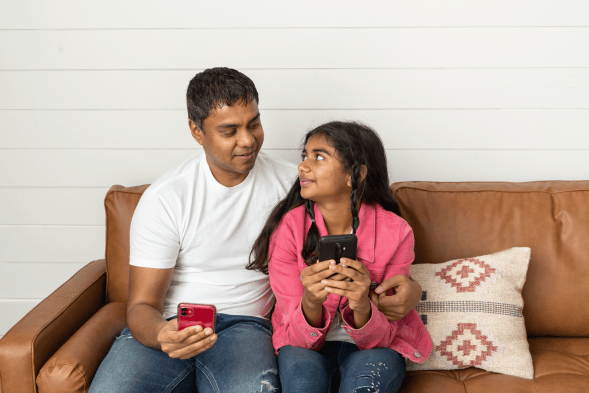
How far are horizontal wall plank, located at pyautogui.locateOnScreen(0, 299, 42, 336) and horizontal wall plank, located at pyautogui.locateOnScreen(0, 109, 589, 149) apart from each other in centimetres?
75

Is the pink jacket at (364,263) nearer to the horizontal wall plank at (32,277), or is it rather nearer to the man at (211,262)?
the man at (211,262)

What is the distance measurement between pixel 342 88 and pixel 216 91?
675 millimetres

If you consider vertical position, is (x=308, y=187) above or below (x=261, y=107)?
below

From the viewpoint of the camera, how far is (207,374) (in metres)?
1.44

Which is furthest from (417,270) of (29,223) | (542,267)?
(29,223)

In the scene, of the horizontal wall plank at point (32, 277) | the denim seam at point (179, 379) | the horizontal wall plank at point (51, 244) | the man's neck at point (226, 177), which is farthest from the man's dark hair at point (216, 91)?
the horizontal wall plank at point (32, 277)

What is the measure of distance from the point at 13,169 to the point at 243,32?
3.74 ft

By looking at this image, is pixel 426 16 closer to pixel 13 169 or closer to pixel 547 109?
pixel 547 109

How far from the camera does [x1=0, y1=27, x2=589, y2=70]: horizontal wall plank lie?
194 cm

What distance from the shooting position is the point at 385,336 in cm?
143

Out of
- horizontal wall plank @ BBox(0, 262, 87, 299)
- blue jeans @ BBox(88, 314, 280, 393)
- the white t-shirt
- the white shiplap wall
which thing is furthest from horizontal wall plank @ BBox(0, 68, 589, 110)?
blue jeans @ BBox(88, 314, 280, 393)

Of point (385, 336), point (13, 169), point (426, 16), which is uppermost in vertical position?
point (426, 16)

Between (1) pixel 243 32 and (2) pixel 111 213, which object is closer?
(2) pixel 111 213

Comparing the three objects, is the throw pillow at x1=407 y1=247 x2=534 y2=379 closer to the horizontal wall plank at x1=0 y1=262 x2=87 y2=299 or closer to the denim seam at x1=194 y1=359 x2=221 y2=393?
the denim seam at x1=194 y1=359 x2=221 y2=393
